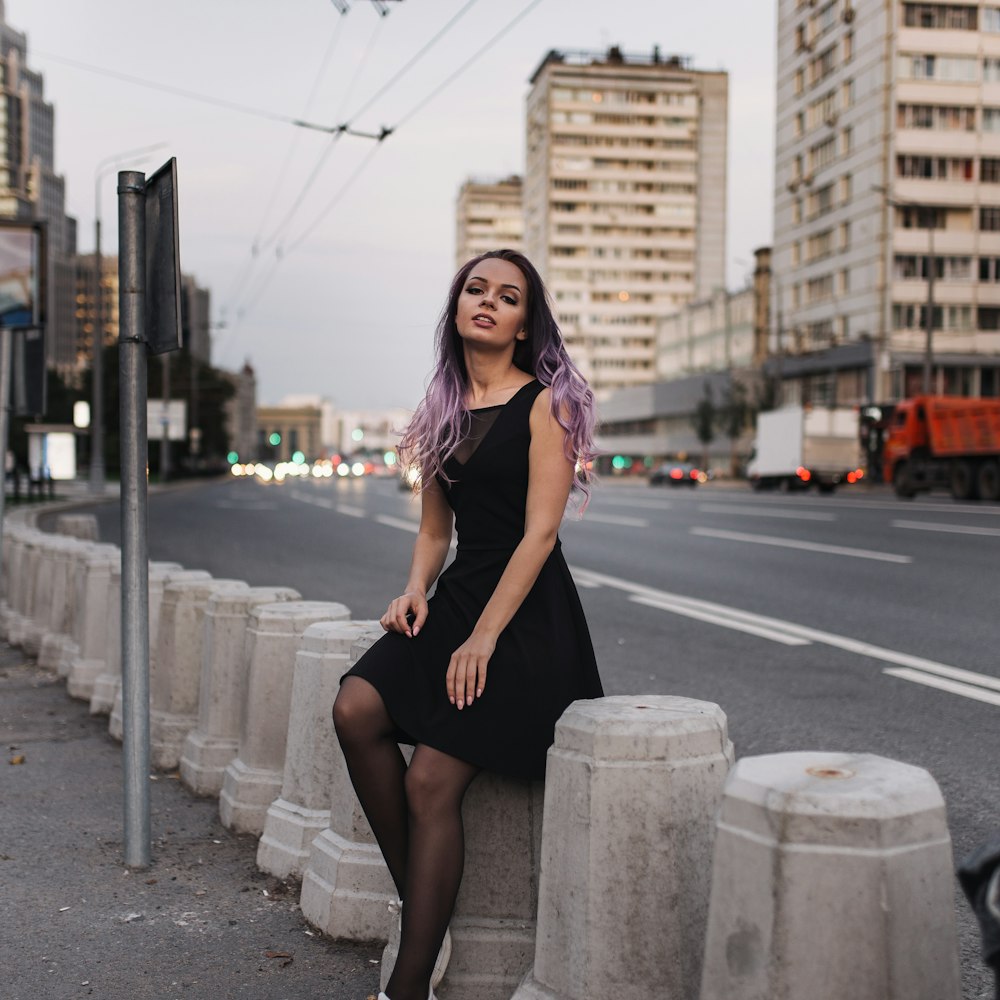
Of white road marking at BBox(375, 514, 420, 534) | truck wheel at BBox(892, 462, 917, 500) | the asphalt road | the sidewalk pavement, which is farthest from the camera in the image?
truck wheel at BBox(892, 462, 917, 500)

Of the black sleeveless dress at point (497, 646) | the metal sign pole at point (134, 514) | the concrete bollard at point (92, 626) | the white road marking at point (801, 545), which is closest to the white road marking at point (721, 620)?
the white road marking at point (801, 545)

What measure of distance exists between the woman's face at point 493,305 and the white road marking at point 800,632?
458cm

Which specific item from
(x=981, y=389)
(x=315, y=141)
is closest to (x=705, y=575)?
(x=315, y=141)

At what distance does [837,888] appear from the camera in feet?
6.47

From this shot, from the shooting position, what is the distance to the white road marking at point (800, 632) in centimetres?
725

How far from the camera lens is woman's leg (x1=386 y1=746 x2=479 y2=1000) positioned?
2.76m

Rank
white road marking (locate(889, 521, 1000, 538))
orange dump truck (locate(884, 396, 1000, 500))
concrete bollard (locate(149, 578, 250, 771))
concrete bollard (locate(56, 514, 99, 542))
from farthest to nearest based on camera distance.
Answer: orange dump truck (locate(884, 396, 1000, 500))
white road marking (locate(889, 521, 1000, 538))
concrete bollard (locate(56, 514, 99, 542))
concrete bollard (locate(149, 578, 250, 771))

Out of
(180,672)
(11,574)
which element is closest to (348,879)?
(180,672)

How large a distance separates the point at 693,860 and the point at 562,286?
448 ft

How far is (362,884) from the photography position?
135 inches

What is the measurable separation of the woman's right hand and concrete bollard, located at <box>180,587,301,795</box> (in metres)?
1.94

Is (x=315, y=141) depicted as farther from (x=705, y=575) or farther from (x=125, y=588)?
(x=125, y=588)

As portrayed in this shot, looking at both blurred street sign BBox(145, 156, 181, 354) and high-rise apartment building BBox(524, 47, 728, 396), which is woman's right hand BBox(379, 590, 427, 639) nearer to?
blurred street sign BBox(145, 156, 181, 354)

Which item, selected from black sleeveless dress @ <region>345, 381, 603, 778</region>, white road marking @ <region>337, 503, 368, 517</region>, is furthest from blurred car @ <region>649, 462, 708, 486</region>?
black sleeveless dress @ <region>345, 381, 603, 778</region>
